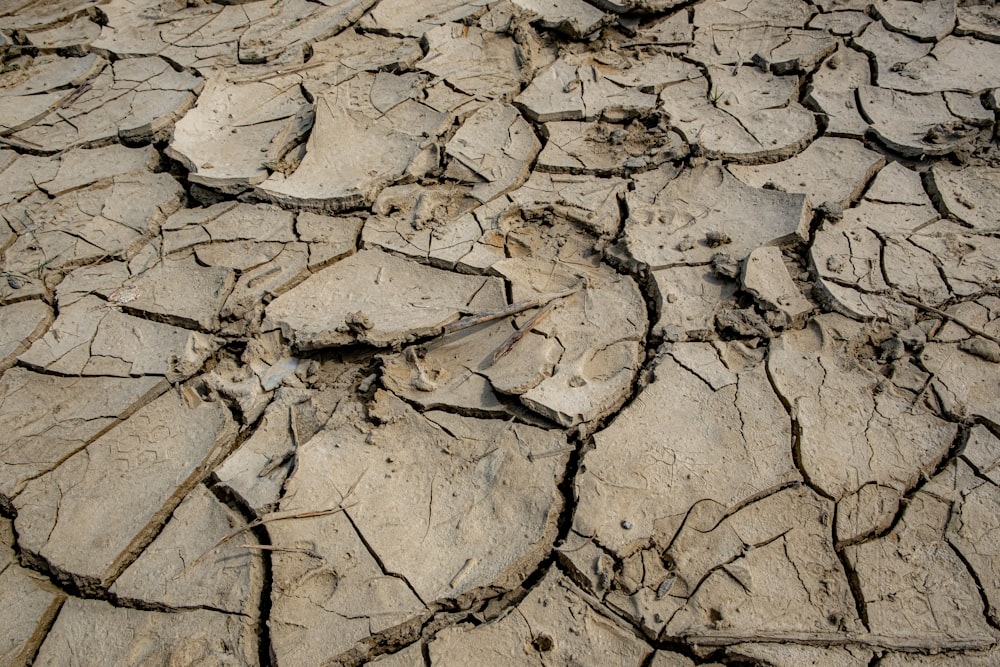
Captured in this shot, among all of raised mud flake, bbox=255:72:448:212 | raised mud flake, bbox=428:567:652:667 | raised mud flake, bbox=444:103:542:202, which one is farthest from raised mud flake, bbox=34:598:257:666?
raised mud flake, bbox=444:103:542:202

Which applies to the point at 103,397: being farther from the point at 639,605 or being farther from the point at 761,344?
the point at 761,344

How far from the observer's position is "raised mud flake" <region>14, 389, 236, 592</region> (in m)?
1.94

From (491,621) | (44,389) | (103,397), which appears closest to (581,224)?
(491,621)

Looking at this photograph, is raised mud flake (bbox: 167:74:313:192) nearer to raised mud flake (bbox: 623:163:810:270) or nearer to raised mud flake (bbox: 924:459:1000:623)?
raised mud flake (bbox: 623:163:810:270)

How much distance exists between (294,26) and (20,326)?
6.67 feet

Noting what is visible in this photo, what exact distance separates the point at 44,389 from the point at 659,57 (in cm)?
284

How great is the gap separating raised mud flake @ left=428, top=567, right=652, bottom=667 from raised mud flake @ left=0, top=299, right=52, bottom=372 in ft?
5.82

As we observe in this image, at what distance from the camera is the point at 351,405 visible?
218cm

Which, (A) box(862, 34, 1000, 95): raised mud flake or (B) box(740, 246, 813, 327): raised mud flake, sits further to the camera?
(A) box(862, 34, 1000, 95): raised mud flake

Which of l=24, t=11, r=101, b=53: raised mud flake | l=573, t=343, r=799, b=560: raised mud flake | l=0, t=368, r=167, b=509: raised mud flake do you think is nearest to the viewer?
l=573, t=343, r=799, b=560: raised mud flake

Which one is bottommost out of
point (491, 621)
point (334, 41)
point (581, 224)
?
point (491, 621)

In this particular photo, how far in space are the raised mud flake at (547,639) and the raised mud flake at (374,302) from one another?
3.00 feet

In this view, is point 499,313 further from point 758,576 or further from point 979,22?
point 979,22

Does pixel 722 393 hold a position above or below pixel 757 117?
below
